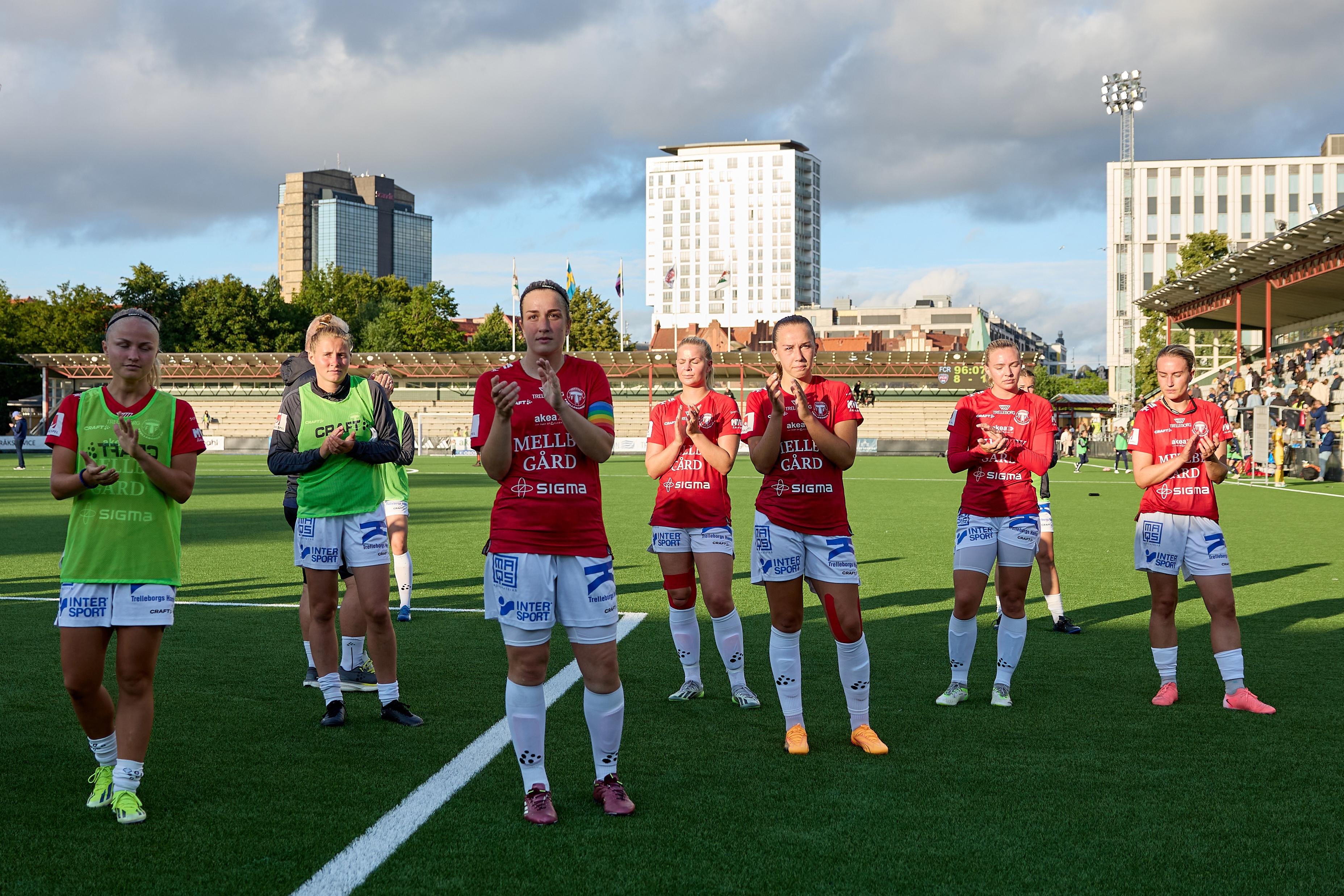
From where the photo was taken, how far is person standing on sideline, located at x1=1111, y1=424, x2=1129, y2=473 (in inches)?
1319

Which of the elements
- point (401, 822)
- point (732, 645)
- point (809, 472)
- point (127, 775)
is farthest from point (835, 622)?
point (127, 775)

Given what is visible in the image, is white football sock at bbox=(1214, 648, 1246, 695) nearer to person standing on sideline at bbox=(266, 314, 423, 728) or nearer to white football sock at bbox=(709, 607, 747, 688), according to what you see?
white football sock at bbox=(709, 607, 747, 688)

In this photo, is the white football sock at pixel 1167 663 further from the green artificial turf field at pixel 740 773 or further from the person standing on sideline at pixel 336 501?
the person standing on sideline at pixel 336 501

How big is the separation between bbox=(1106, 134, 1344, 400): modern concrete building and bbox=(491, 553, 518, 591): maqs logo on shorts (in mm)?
92471

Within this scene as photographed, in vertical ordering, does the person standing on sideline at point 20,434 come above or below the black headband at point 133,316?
below

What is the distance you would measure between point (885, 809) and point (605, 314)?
281 ft

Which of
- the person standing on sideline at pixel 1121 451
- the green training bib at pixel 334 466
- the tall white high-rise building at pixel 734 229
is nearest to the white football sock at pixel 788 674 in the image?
the green training bib at pixel 334 466

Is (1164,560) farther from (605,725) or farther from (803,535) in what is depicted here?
(605,725)

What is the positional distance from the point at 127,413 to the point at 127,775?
138 centimetres

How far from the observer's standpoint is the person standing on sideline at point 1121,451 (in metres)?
33.5

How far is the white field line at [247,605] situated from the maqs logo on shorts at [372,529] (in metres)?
3.46

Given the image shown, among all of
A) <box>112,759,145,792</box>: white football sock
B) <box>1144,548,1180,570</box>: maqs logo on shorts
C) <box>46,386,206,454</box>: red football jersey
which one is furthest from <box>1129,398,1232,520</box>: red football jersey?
<box>112,759,145,792</box>: white football sock

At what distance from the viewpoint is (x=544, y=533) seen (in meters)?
3.87

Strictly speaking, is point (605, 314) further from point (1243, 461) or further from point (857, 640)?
point (857, 640)
